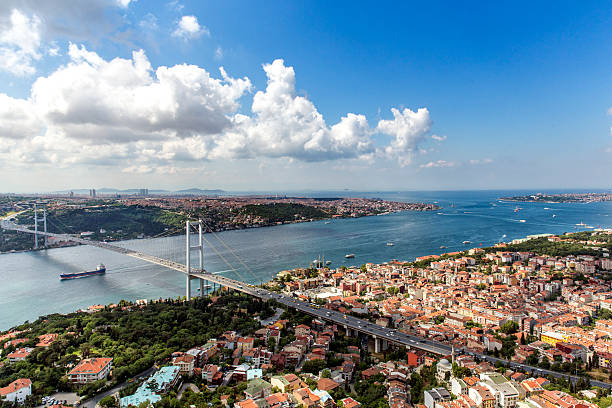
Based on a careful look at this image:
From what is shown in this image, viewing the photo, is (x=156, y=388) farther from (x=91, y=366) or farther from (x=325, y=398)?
(x=325, y=398)

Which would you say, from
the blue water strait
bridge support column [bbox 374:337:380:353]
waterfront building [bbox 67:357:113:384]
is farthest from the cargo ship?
bridge support column [bbox 374:337:380:353]

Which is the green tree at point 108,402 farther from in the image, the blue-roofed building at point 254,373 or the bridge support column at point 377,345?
the bridge support column at point 377,345

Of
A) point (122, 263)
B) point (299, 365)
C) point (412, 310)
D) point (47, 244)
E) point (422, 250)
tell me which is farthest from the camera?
point (47, 244)

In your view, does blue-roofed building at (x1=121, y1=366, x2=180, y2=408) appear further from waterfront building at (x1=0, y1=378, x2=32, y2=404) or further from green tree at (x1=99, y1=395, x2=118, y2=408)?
waterfront building at (x1=0, y1=378, x2=32, y2=404)

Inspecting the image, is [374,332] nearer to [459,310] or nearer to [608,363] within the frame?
[459,310]

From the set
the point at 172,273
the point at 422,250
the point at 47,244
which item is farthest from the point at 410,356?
the point at 47,244

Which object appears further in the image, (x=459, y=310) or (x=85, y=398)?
(x=459, y=310)

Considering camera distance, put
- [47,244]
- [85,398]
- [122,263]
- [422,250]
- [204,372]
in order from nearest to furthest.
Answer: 1. [85,398]
2. [204,372]
3. [122,263]
4. [422,250]
5. [47,244]

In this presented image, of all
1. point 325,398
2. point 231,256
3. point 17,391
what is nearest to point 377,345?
point 325,398
